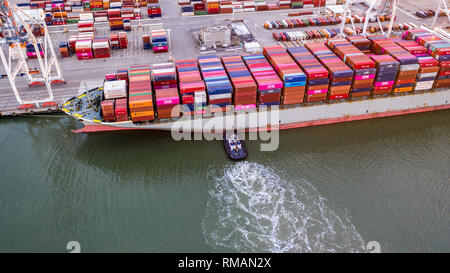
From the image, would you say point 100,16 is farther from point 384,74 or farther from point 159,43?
point 384,74

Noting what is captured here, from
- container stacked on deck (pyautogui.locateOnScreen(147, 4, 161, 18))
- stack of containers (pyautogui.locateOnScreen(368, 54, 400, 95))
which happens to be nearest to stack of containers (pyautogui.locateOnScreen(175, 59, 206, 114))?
stack of containers (pyautogui.locateOnScreen(368, 54, 400, 95))

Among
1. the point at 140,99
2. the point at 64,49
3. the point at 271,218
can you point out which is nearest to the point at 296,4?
the point at 64,49

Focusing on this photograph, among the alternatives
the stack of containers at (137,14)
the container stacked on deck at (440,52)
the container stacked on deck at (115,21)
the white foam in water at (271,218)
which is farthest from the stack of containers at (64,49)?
the container stacked on deck at (440,52)

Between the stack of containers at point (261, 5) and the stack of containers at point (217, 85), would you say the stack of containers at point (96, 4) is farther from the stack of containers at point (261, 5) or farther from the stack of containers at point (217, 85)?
the stack of containers at point (217, 85)
